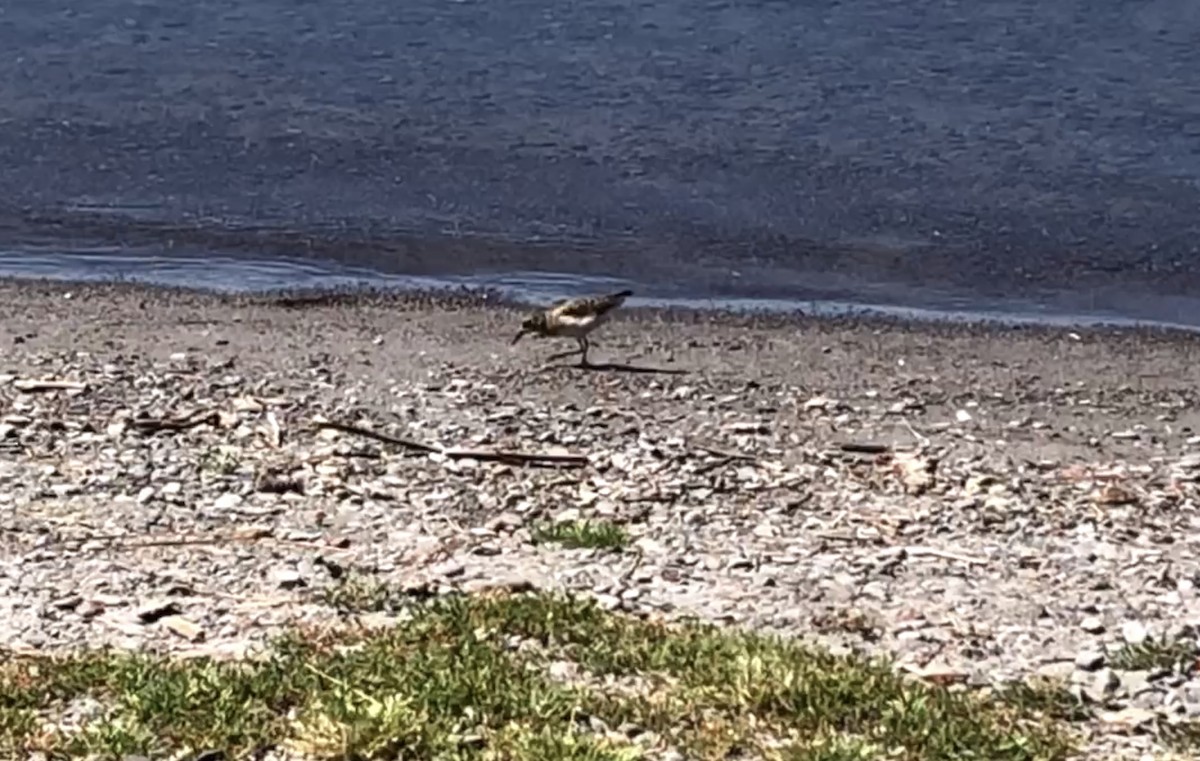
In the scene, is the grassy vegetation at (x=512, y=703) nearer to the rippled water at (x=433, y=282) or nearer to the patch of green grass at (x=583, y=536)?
the patch of green grass at (x=583, y=536)

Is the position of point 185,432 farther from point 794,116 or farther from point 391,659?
point 794,116

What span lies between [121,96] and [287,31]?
334 centimetres

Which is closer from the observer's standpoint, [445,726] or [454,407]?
[445,726]

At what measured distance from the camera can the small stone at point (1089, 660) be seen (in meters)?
6.31

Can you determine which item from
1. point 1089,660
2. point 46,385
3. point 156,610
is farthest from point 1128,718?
point 46,385

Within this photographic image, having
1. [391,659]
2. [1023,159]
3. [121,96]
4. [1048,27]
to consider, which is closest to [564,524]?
[391,659]

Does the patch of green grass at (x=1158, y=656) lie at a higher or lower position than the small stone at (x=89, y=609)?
higher

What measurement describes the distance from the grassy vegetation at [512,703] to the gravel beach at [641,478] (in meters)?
0.34

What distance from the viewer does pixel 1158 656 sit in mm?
6355

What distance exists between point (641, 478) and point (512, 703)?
10.8 ft

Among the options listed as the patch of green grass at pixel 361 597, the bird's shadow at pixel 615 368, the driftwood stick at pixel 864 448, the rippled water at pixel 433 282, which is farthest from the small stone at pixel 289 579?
the rippled water at pixel 433 282

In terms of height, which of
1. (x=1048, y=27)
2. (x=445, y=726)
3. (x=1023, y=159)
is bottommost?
(x=445, y=726)

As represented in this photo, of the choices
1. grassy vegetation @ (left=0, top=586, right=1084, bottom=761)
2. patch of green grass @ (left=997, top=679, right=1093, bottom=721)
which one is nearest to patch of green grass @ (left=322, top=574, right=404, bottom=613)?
grassy vegetation @ (left=0, top=586, right=1084, bottom=761)

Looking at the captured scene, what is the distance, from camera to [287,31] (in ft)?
76.2
